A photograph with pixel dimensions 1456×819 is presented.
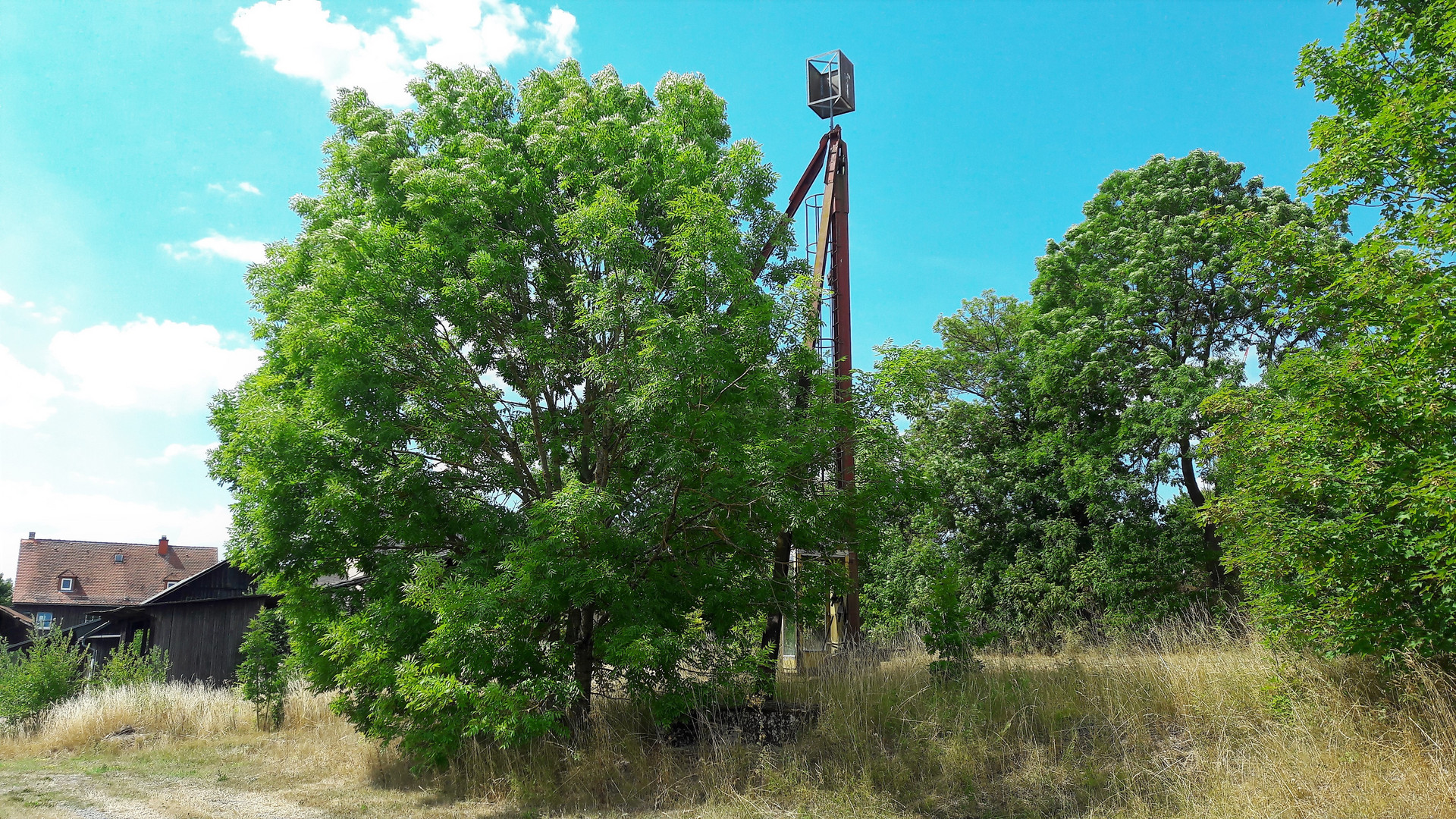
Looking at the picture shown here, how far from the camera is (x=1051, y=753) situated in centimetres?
836

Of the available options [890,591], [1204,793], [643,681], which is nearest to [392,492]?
[643,681]

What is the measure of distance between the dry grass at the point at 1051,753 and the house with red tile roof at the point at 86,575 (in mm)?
42654

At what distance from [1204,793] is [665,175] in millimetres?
8715

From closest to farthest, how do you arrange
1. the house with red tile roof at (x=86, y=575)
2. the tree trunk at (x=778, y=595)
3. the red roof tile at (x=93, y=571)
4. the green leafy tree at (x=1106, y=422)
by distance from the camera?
the tree trunk at (x=778, y=595) < the green leafy tree at (x=1106, y=422) < the house with red tile roof at (x=86, y=575) < the red roof tile at (x=93, y=571)

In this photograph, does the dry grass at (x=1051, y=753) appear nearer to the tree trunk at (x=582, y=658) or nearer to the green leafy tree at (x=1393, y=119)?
the tree trunk at (x=582, y=658)

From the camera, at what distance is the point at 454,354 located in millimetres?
10562

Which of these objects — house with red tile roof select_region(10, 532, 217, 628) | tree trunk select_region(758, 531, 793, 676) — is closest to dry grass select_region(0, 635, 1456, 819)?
tree trunk select_region(758, 531, 793, 676)

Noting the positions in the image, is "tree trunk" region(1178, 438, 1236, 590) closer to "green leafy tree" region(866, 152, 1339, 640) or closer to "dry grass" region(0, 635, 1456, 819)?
"green leafy tree" region(866, 152, 1339, 640)

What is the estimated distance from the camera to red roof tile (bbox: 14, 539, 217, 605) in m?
44.5

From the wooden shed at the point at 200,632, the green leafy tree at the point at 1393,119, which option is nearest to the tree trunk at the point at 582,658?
the green leafy tree at the point at 1393,119

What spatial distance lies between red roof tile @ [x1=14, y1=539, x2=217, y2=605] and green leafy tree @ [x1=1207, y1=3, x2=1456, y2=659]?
176 ft

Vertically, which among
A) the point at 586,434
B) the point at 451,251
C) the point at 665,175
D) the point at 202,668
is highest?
the point at 665,175

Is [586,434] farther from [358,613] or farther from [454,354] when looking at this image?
[358,613]

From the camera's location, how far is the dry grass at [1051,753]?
6.97m
